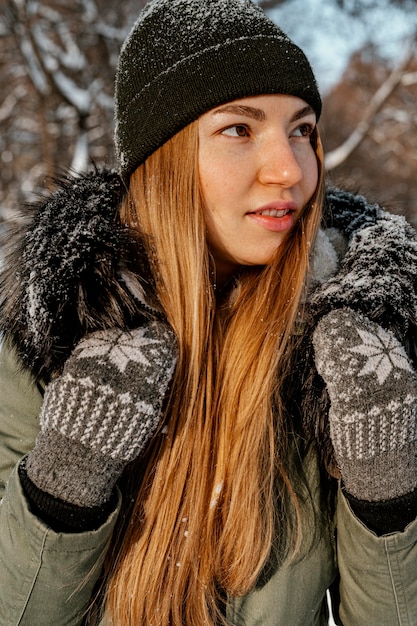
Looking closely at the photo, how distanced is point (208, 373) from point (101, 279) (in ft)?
1.18

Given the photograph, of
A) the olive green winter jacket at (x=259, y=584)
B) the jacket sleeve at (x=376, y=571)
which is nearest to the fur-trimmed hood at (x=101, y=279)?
the olive green winter jacket at (x=259, y=584)

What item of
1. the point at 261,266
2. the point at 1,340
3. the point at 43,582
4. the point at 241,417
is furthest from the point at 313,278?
the point at 43,582

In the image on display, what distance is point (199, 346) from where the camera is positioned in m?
1.46

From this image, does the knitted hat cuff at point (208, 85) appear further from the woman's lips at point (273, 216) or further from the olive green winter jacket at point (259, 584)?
the olive green winter jacket at point (259, 584)

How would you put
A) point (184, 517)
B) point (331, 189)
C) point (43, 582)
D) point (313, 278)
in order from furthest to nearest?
1. point (331, 189)
2. point (313, 278)
3. point (184, 517)
4. point (43, 582)

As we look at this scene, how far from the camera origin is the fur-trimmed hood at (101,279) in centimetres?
133

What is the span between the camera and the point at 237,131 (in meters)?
1.44

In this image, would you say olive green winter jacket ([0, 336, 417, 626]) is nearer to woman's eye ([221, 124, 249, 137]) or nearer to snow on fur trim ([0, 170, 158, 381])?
snow on fur trim ([0, 170, 158, 381])

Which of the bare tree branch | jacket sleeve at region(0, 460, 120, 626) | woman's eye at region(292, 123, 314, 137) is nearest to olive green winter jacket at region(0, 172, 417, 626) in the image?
jacket sleeve at region(0, 460, 120, 626)

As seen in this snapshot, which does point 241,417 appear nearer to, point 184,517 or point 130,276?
point 184,517

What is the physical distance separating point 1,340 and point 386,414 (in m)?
0.93

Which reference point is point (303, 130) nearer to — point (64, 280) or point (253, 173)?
point (253, 173)

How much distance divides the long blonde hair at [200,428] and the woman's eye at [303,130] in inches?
6.7

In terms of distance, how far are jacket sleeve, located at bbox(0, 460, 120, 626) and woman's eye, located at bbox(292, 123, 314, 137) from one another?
100 cm
